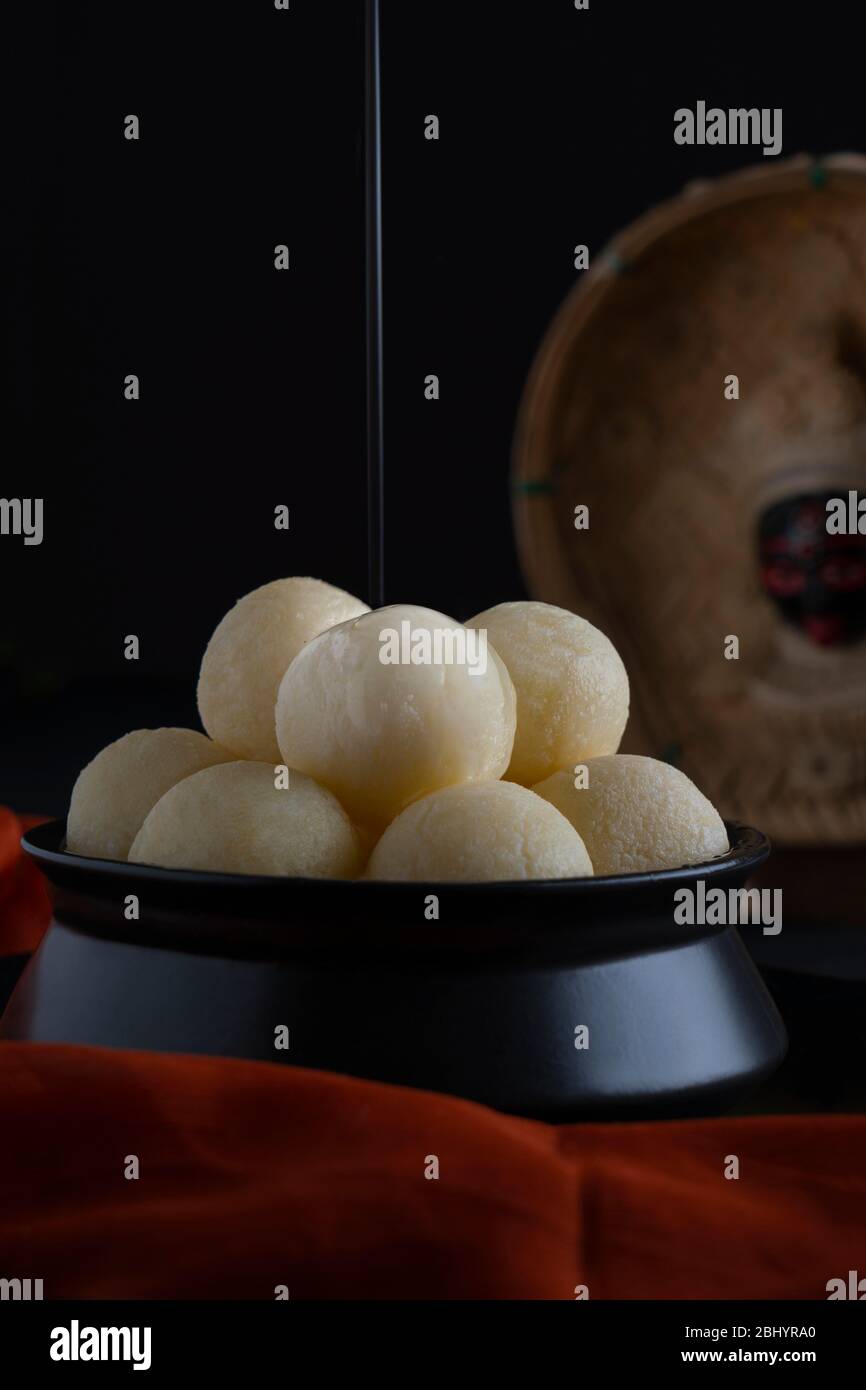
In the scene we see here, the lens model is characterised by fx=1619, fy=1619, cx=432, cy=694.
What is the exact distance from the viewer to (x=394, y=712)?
48 centimetres

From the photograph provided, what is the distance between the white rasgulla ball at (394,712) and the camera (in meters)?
0.48

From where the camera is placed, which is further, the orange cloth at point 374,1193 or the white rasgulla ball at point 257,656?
the white rasgulla ball at point 257,656

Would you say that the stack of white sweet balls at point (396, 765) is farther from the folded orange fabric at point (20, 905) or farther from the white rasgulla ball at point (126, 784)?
the folded orange fabric at point (20, 905)

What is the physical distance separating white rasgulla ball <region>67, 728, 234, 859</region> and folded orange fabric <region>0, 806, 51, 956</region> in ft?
0.93

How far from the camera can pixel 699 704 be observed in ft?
5.10

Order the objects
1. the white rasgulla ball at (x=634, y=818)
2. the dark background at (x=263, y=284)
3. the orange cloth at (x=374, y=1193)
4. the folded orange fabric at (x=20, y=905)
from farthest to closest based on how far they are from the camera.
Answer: the dark background at (x=263, y=284), the folded orange fabric at (x=20, y=905), the white rasgulla ball at (x=634, y=818), the orange cloth at (x=374, y=1193)

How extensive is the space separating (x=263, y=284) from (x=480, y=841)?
141 cm

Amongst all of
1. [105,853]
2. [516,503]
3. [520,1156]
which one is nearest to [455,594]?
[516,503]

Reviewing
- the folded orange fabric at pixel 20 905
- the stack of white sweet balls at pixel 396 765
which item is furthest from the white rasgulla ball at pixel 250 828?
the folded orange fabric at pixel 20 905

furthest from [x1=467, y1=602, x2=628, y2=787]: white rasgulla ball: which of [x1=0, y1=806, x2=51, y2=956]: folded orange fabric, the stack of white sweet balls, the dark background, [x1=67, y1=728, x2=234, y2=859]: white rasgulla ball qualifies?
the dark background

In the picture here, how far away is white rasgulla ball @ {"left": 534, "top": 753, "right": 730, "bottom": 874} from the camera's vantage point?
50cm

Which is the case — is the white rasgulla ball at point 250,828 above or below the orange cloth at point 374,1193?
above

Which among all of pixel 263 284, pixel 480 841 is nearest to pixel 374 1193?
pixel 480 841

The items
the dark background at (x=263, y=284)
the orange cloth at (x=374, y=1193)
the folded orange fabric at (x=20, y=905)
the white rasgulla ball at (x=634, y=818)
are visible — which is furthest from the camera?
the dark background at (x=263, y=284)
